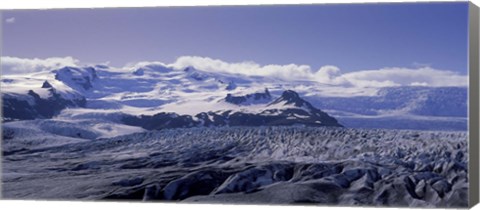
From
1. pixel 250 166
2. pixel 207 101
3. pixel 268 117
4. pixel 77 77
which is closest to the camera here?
pixel 250 166

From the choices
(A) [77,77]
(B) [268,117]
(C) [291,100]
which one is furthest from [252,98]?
(A) [77,77]

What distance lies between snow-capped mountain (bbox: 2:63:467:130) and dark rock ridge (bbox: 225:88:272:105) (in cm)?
1

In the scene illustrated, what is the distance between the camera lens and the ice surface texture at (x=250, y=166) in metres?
11.9

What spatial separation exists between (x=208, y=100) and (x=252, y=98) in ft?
1.58

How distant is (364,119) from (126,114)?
2.61 m

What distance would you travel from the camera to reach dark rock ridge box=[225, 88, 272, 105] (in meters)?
12.6

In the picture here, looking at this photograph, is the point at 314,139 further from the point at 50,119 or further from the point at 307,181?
the point at 50,119

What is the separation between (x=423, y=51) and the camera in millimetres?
12141

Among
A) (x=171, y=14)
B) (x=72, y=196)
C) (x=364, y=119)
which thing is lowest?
(x=72, y=196)

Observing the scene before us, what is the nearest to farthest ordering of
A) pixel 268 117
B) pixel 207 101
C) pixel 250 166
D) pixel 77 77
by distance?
1. pixel 250 166
2. pixel 268 117
3. pixel 207 101
4. pixel 77 77

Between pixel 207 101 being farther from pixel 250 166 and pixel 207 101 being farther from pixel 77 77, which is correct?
pixel 77 77

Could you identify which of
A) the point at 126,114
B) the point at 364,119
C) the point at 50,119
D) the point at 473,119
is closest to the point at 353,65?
the point at 364,119

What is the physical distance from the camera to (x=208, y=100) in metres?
12.8

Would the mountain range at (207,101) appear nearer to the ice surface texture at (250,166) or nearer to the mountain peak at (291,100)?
the mountain peak at (291,100)
